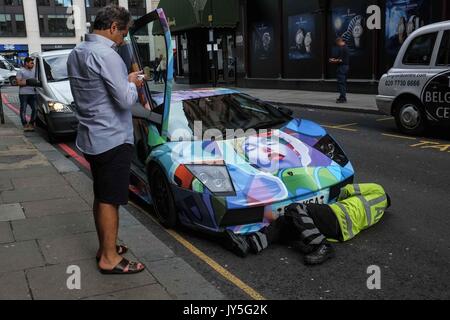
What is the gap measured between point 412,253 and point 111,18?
2.91m

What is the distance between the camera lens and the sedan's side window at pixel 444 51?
848 cm

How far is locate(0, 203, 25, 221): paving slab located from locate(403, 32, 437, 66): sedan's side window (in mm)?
7049

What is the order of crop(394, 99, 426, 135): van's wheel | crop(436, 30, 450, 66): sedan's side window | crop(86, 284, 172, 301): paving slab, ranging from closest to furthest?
1. crop(86, 284, 172, 301): paving slab
2. crop(436, 30, 450, 66): sedan's side window
3. crop(394, 99, 426, 135): van's wheel

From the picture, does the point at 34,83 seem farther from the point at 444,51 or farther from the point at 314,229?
the point at 314,229

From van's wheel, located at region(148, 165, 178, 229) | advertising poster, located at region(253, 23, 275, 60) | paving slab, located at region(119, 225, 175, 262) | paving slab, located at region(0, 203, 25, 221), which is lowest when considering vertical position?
paving slab, located at region(119, 225, 175, 262)

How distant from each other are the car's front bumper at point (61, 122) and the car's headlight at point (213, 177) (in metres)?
5.93

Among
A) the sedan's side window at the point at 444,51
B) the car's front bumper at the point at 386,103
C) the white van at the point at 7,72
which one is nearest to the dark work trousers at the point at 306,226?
the sedan's side window at the point at 444,51

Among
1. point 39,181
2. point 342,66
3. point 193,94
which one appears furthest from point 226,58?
point 193,94

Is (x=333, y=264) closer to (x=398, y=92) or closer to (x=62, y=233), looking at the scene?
(x=62, y=233)

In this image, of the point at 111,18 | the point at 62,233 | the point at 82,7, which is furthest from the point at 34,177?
the point at 82,7

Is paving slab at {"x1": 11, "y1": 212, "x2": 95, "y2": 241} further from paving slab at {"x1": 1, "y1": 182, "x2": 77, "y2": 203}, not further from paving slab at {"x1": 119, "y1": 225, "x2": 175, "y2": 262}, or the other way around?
paving slab at {"x1": 1, "y1": 182, "x2": 77, "y2": 203}

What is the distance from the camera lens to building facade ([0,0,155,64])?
59.3 metres

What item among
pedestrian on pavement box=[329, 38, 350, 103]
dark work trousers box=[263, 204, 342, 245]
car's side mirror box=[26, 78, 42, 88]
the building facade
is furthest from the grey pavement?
the building facade

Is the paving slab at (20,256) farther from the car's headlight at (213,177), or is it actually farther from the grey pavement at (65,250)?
the car's headlight at (213,177)
